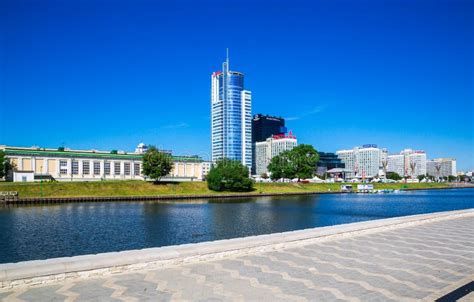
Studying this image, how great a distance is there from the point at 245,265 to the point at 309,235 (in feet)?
19.6

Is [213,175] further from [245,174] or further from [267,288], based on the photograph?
[267,288]

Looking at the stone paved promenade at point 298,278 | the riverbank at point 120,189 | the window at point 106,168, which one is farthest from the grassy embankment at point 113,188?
the stone paved promenade at point 298,278

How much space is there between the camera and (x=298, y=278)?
1274 centimetres

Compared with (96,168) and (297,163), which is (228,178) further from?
(96,168)

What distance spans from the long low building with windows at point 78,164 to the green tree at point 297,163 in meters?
39.8

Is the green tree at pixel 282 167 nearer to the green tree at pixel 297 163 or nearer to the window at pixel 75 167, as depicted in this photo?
the green tree at pixel 297 163

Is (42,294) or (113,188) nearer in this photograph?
(42,294)

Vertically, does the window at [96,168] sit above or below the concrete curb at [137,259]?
above

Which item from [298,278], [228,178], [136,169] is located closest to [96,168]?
[136,169]

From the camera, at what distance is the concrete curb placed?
1152 cm

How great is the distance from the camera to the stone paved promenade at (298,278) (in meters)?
10.8

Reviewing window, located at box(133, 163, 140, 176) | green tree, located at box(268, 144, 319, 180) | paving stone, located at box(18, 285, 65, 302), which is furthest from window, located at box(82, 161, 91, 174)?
paving stone, located at box(18, 285, 65, 302)

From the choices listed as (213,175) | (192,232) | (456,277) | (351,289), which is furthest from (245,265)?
(213,175)

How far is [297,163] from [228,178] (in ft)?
161
